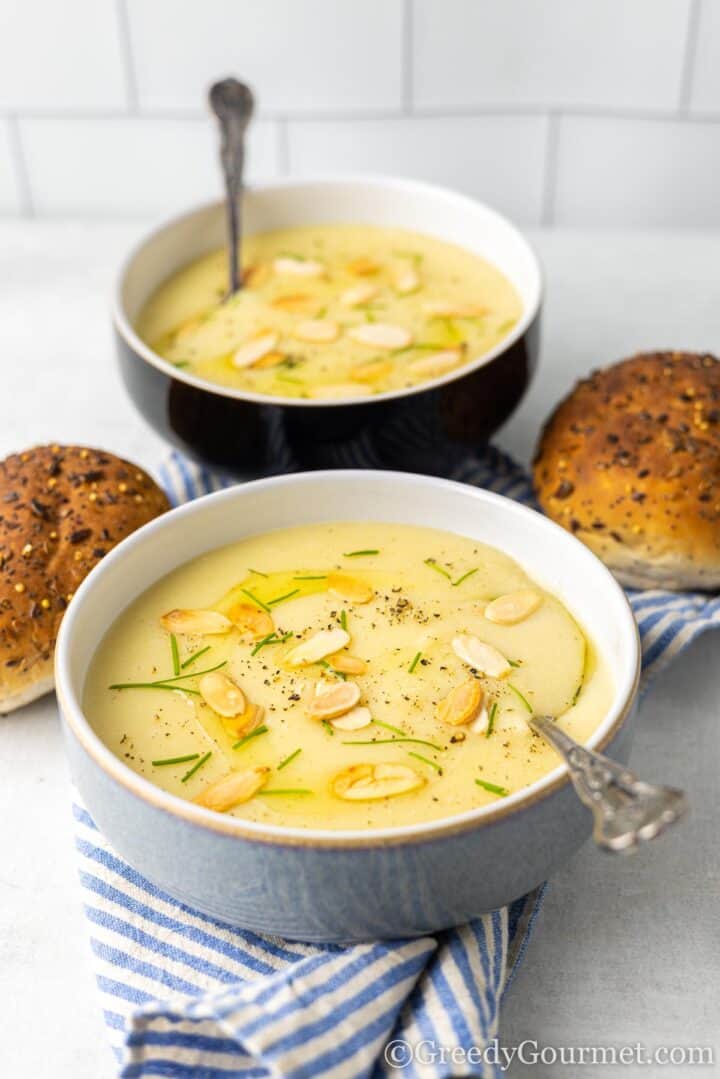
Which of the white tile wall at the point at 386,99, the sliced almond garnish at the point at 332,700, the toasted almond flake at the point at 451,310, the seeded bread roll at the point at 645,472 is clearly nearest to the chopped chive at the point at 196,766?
the sliced almond garnish at the point at 332,700

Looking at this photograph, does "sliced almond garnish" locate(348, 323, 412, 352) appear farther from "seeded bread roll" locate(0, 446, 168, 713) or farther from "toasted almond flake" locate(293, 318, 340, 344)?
"seeded bread roll" locate(0, 446, 168, 713)

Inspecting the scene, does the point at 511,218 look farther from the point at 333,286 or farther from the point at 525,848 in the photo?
the point at 525,848

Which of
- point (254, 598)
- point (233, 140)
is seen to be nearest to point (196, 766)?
point (254, 598)

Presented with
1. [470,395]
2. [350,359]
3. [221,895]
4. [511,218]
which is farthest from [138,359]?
[511,218]

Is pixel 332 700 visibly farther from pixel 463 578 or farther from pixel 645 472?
pixel 645 472

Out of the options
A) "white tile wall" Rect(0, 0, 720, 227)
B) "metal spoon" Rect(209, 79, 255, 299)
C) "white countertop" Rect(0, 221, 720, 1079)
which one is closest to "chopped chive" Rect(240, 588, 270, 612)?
"white countertop" Rect(0, 221, 720, 1079)

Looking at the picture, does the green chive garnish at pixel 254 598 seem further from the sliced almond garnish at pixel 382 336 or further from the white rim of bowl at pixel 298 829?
the sliced almond garnish at pixel 382 336

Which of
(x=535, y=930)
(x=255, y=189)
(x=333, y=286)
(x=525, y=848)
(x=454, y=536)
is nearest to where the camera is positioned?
(x=525, y=848)
